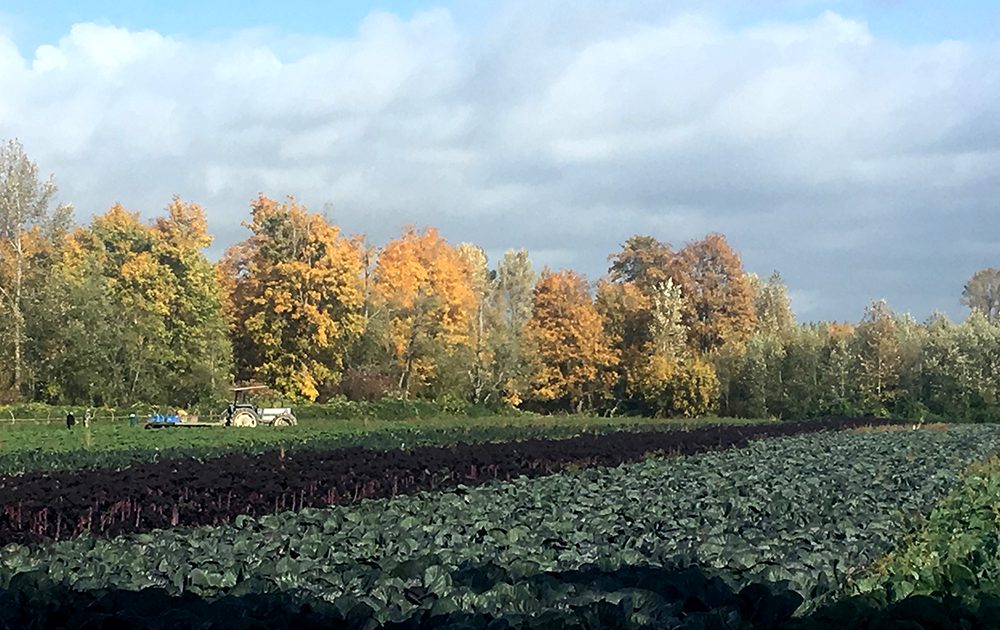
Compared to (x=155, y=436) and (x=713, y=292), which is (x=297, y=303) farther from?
(x=713, y=292)

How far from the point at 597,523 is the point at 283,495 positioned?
680 centimetres

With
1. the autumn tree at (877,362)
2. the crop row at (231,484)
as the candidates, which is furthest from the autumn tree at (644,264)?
the crop row at (231,484)

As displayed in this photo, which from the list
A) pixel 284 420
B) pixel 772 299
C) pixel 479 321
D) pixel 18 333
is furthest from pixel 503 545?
pixel 772 299

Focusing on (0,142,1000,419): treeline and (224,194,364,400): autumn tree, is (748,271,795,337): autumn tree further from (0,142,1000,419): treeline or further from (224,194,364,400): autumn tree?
(224,194,364,400): autumn tree

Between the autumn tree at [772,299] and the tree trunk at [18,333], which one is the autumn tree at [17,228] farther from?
the autumn tree at [772,299]

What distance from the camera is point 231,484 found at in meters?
14.4

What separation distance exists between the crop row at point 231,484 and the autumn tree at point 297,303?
32.1 m

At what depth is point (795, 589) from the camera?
6.11m

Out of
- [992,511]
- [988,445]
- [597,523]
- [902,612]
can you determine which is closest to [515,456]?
[992,511]

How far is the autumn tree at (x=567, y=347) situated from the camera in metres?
62.3

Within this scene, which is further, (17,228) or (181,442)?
(17,228)

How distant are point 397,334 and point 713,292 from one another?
22139 millimetres

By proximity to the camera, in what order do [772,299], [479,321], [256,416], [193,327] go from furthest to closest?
[772,299] < [479,321] < [193,327] < [256,416]

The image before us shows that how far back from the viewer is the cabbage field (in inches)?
190
